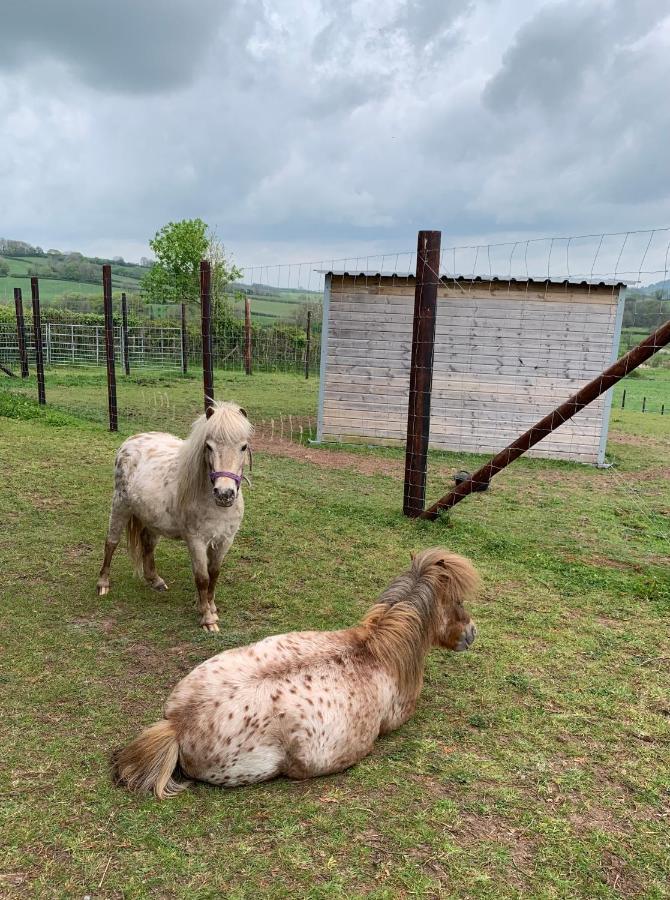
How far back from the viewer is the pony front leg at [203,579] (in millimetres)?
3715

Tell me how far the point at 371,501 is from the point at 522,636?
313 cm

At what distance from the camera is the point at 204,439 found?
3.52m

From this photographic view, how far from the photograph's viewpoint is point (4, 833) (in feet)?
6.79

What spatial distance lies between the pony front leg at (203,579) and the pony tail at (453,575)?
1.44 m

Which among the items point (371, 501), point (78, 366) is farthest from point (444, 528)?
point (78, 366)

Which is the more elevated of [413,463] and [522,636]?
[413,463]

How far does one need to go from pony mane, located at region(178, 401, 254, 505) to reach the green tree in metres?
21.4

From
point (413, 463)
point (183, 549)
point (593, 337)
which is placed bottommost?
point (183, 549)

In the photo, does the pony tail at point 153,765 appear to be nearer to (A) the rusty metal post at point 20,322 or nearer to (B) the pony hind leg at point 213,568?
(B) the pony hind leg at point 213,568

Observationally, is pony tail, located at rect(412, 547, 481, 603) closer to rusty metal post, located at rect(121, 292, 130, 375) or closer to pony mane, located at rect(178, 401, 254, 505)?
pony mane, located at rect(178, 401, 254, 505)

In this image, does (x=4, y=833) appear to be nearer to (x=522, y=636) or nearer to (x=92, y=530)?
(x=522, y=636)

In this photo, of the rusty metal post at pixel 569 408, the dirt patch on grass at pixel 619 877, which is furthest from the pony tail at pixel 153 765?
the rusty metal post at pixel 569 408

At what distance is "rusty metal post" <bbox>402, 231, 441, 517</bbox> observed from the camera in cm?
555

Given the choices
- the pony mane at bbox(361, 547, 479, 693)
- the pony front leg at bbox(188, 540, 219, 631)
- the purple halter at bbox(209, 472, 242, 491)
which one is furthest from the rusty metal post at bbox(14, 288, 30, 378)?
the pony mane at bbox(361, 547, 479, 693)
